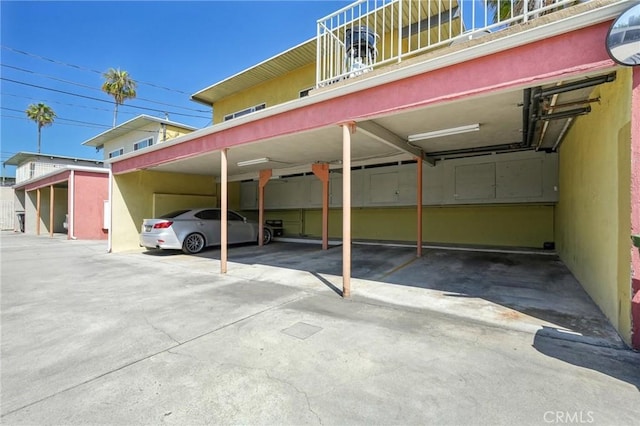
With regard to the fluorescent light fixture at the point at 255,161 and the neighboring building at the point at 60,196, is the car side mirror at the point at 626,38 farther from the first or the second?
the neighboring building at the point at 60,196

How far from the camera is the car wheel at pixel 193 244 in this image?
8.88 meters

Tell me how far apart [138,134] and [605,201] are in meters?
19.4

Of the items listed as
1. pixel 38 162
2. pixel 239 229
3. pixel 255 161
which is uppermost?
pixel 38 162

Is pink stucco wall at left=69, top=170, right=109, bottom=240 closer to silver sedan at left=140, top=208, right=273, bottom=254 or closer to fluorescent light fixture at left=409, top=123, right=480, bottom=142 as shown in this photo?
silver sedan at left=140, top=208, right=273, bottom=254

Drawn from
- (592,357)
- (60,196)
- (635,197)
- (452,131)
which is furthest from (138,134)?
(592,357)


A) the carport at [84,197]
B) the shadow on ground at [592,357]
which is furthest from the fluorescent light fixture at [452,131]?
the carport at [84,197]

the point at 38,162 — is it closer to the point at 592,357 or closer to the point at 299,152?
the point at 299,152

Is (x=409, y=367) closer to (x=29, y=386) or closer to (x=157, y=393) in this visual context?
(x=157, y=393)

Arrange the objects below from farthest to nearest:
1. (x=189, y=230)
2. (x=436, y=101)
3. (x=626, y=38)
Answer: (x=189, y=230)
(x=436, y=101)
(x=626, y=38)

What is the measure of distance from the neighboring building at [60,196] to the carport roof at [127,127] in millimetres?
1784

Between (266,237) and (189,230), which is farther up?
(189,230)

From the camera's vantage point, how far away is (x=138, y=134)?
1675 centimetres

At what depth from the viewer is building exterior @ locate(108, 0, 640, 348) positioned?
288 cm

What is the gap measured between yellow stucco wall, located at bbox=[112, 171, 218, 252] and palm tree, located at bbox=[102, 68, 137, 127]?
21.1m
